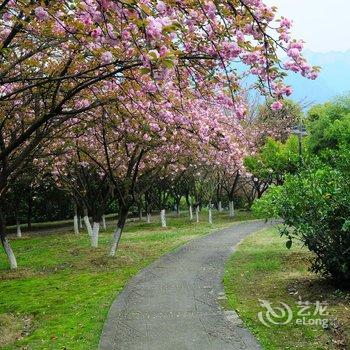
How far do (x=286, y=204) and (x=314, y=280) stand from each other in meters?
2.05

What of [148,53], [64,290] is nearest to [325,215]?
[148,53]

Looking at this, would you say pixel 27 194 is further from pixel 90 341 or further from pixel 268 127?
pixel 90 341

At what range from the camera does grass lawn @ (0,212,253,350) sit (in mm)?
7758

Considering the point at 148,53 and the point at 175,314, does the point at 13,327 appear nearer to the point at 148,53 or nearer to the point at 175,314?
the point at 175,314

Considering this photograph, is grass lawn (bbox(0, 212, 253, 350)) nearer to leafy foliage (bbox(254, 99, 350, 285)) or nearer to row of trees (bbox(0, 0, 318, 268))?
row of trees (bbox(0, 0, 318, 268))

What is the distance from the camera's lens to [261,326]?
739 cm

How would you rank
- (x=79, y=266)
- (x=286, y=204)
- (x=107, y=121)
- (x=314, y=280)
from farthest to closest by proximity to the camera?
(x=79, y=266)
(x=107, y=121)
(x=314, y=280)
(x=286, y=204)

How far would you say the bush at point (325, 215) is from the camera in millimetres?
8688

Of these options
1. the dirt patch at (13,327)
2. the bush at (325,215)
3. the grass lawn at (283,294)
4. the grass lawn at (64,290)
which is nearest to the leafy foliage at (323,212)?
the bush at (325,215)

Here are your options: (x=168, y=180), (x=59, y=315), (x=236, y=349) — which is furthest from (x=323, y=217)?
(x=168, y=180)

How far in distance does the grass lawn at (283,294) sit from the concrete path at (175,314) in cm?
32

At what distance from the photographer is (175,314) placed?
27.4ft

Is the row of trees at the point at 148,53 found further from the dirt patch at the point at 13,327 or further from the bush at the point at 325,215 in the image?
the dirt patch at the point at 13,327

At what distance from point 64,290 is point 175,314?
4.29 meters
